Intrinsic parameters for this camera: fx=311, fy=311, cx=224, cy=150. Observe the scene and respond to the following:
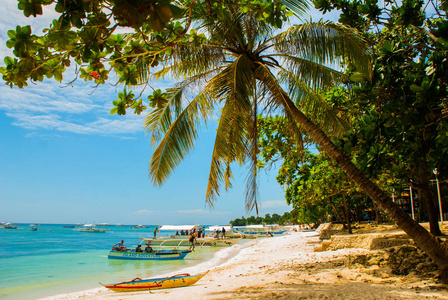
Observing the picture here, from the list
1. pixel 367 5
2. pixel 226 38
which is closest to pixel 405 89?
pixel 367 5

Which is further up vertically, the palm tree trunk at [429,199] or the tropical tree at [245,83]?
the tropical tree at [245,83]

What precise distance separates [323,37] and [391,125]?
2.80m

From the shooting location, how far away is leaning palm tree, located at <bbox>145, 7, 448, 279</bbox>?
5.65 m

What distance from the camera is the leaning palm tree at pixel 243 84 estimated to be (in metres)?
5.65

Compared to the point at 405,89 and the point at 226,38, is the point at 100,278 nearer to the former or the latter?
the point at 226,38

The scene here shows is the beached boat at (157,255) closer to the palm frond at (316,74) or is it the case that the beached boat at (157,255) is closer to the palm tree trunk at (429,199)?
the palm tree trunk at (429,199)

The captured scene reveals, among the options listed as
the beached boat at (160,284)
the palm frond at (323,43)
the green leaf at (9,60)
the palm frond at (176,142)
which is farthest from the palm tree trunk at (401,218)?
the beached boat at (160,284)

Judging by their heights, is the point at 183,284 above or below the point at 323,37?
below

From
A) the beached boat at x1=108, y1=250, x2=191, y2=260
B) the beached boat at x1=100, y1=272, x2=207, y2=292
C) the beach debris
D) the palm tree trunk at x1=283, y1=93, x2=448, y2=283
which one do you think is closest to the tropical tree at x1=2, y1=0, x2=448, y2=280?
the palm tree trunk at x1=283, y1=93, x2=448, y2=283

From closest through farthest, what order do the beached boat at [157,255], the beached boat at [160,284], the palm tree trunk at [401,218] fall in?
the palm tree trunk at [401,218]
the beached boat at [160,284]
the beached boat at [157,255]

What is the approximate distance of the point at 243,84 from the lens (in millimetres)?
5551

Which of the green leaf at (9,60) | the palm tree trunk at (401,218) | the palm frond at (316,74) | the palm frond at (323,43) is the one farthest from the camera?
the palm frond at (316,74)

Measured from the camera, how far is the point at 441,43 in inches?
127

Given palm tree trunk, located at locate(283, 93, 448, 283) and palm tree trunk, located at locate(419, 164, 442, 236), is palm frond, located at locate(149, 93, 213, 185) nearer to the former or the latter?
palm tree trunk, located at locate(283, 93, 448, 283)
